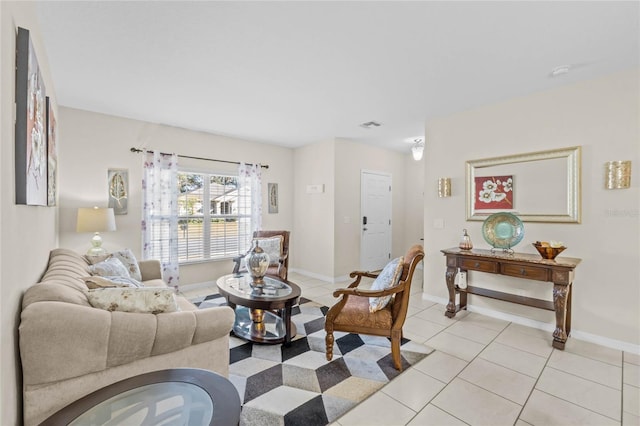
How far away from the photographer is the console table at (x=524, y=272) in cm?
263

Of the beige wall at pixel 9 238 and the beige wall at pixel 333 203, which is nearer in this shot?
the beige wall at pixel 9 238

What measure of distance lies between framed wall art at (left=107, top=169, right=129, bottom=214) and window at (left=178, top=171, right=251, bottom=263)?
2.31 feet

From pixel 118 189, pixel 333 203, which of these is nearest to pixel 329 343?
pixel 333 203

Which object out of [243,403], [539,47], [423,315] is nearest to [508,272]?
[423,315]

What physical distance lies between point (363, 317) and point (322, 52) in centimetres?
216

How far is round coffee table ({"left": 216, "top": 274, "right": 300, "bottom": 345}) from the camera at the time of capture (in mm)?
2580

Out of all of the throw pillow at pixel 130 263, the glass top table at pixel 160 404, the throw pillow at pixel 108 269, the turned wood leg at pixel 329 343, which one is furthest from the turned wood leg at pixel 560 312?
the throw pillow at pixel 130 263

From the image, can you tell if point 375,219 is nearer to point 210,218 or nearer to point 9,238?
point 210,218

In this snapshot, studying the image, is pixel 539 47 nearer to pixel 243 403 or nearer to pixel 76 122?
pixel 243 403

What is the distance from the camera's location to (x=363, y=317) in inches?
91.7

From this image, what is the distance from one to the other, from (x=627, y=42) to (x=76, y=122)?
18.2 feet

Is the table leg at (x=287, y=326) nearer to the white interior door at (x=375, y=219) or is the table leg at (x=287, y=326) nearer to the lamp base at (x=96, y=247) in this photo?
the lamp base at (x=96, y=247)

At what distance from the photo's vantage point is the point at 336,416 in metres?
1.79

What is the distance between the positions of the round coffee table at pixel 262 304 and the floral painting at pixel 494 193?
2.44 m
